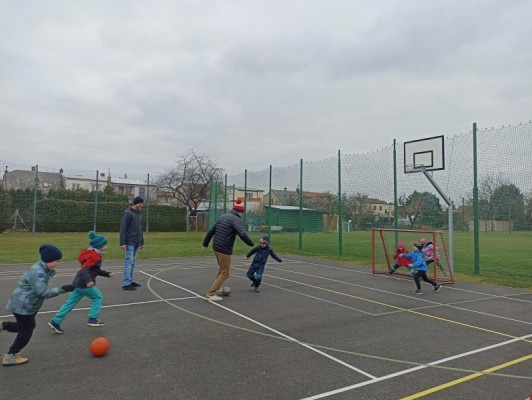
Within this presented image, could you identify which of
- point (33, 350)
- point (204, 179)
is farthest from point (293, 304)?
point (204, 179)

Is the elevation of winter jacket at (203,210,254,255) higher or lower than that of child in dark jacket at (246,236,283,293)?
higher

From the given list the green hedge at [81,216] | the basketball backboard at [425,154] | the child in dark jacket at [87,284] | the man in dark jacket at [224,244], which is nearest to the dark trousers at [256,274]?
the man in dark jacket at [224,244]

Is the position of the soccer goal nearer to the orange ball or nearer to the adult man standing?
the adult man standing

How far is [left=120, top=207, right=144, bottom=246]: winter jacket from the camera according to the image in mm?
9148

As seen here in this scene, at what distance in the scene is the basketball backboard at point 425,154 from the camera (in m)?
12.7

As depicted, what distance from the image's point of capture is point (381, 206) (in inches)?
630

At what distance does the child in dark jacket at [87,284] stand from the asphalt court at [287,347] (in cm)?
22

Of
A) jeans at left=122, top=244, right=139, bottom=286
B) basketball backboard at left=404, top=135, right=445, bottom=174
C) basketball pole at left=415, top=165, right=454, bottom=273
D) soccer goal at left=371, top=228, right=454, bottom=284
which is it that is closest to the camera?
jeans at left=122, top=244, right=139, bottom=286

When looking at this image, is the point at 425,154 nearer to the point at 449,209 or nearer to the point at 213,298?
the point at 449,209

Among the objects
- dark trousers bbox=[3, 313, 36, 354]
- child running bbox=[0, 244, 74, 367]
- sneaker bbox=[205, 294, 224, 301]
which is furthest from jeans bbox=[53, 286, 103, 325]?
sneaker bbox=[205, 294, 224, 301]

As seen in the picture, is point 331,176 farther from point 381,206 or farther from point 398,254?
point 398,254

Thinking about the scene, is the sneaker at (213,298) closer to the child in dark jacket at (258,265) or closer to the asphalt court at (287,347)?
the asphalt court at (287,347)

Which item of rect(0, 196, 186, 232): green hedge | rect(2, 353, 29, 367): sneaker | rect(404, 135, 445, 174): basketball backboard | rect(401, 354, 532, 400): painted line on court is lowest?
rect(401, 354, 532, 400): painted line on court

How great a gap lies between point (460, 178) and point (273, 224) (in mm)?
10692
